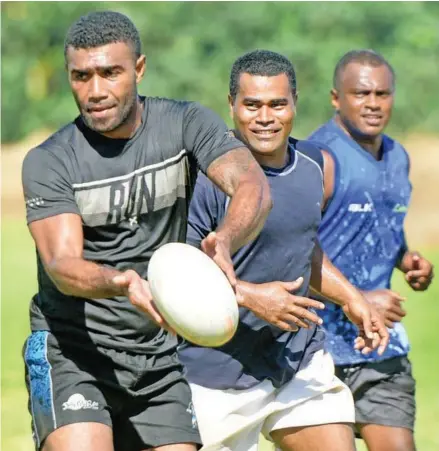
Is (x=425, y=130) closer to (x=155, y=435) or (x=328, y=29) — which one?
(x=328, y=29)

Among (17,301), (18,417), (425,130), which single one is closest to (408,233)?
(425,130)

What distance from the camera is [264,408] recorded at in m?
6.53

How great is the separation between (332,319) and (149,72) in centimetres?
1570

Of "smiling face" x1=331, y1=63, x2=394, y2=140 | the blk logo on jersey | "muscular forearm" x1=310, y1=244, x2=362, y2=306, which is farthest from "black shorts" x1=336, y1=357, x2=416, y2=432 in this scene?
"smiling face" x1=331, y1=63, x2=394, y2=140

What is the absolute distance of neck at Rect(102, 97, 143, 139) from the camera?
19.9ft

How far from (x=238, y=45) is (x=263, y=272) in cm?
1696

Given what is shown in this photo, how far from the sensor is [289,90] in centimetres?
685

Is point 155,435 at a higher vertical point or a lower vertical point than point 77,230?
lower

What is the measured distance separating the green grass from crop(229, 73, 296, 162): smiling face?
341 cm

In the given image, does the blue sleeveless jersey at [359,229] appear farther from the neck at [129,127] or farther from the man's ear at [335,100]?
the neck at [129,127]

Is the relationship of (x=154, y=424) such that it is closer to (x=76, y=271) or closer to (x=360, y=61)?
(x=76, y=271)

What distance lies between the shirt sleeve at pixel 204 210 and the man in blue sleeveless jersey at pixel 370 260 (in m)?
1.37

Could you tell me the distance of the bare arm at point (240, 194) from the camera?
5.64 m

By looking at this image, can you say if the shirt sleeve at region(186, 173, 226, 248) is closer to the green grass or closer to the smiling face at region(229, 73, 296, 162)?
the smiling face at region(229, 73, 296, 162)
